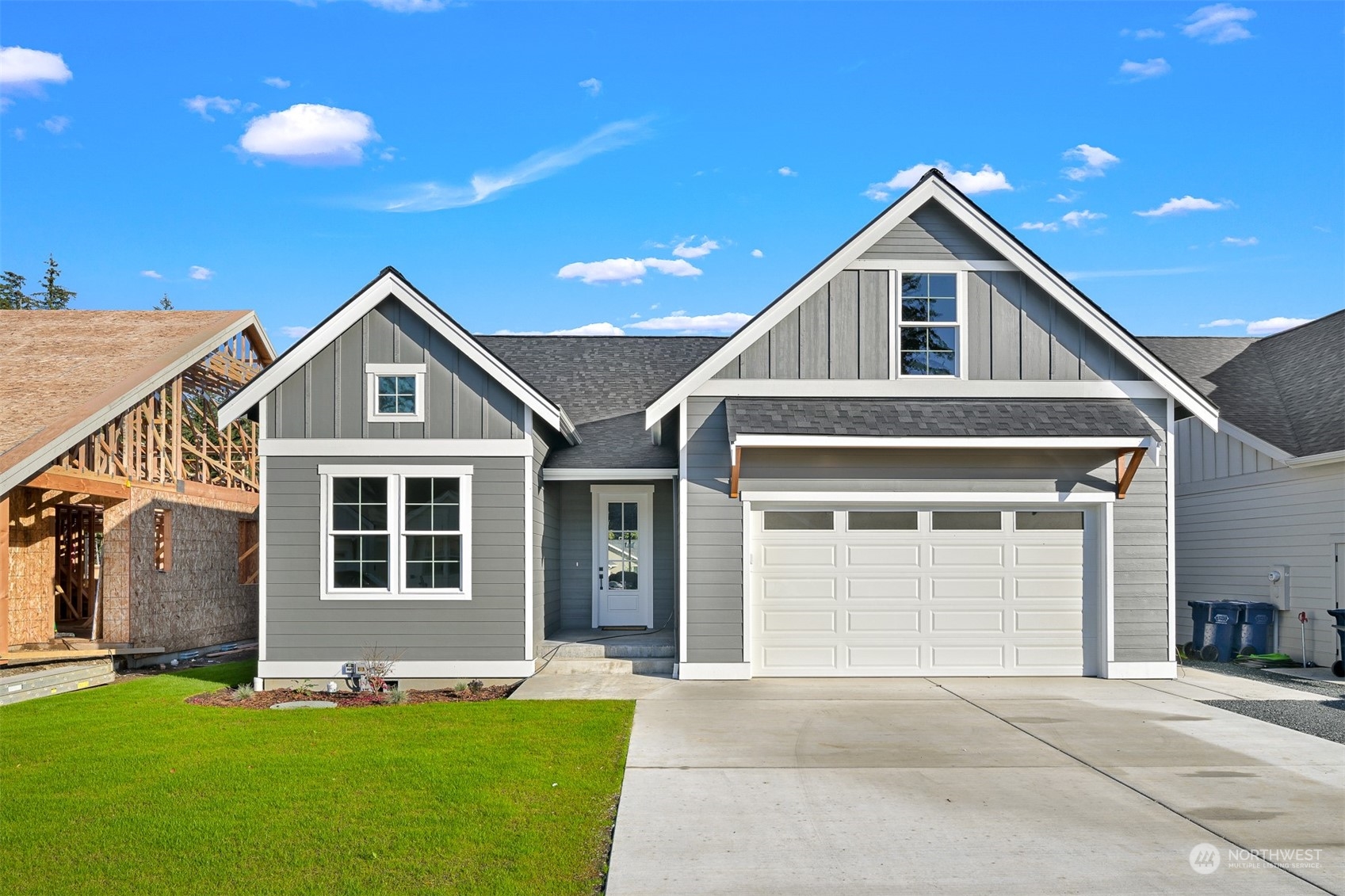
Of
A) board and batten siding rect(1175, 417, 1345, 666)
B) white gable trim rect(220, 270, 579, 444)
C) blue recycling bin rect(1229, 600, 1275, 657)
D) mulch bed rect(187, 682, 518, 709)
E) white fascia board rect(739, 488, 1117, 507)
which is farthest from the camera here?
blue recycling bin rect(1229, 600, 1275, 657)

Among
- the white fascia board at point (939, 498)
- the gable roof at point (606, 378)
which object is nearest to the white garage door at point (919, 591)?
the white fascia board at point (939, 498)

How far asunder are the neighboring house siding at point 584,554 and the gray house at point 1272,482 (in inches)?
308

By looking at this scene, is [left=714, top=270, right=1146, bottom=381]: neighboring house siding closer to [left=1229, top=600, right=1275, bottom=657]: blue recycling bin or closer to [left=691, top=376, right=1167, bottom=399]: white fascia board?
[left=691, top=376, right=1167, bottom=399]: white fascia board

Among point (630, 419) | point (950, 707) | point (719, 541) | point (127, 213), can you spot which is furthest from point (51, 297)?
point (950, 707)

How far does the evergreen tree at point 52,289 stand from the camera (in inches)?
2058

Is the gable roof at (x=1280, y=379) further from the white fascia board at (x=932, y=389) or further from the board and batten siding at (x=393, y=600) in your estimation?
the board and batten siding at (x=393, y=600)

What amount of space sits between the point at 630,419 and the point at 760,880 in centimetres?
1162

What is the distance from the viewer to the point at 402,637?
12969 mm

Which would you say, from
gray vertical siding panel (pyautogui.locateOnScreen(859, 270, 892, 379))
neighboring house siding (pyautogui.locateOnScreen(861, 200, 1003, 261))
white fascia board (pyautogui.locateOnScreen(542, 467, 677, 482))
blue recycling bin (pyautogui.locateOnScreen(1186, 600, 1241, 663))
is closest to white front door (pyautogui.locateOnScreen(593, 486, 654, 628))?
white fascia board (pyautogui.locateOnScreen(542, 467, 677, 482))

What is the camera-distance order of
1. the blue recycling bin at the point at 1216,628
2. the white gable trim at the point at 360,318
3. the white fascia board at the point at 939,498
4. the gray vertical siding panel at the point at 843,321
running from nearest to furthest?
the white gable trim at the point at 360,318, the white fascia board at the point at 939,498, the gray vertical siding panel at the point at 843,321, the blue recycling bin at the point at 1216,628

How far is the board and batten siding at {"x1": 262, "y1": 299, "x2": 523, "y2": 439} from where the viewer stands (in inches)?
516

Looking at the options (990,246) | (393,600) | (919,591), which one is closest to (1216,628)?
(919,591)

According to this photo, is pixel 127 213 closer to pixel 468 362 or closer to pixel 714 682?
pixel 468 362

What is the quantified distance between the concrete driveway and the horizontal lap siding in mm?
4655
